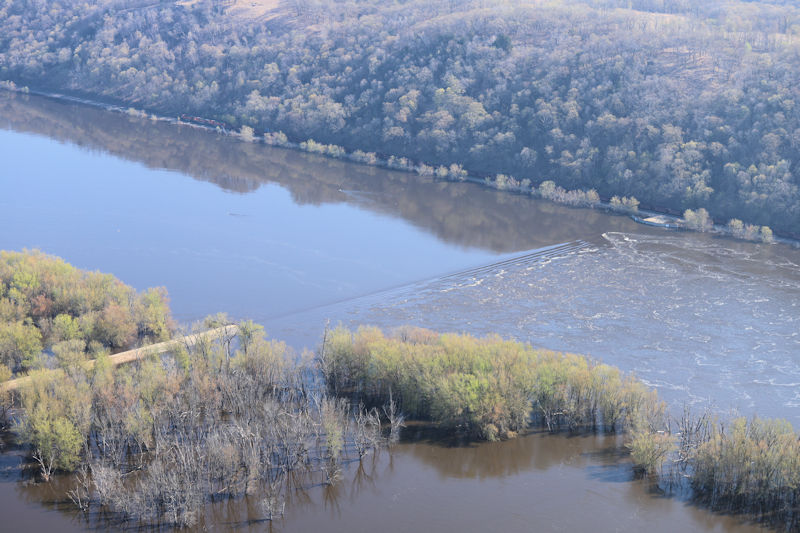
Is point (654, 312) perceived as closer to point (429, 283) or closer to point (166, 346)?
point (429, 283)

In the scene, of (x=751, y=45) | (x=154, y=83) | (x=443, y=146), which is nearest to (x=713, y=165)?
(x=751, y=45)

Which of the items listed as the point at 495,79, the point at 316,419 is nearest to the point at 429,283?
the point at 316,419

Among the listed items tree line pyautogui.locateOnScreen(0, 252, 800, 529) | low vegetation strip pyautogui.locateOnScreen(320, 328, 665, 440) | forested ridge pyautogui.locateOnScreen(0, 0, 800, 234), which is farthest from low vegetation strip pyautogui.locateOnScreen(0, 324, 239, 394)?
forested ridge pyautogui.locateOnScreen(0, 0, 800, 234)

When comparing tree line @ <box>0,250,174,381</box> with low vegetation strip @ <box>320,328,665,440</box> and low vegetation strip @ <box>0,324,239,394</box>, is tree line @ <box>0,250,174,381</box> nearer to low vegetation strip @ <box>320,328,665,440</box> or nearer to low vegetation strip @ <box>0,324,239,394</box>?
low vegetation strip @ <box>0,324,239,394</box>

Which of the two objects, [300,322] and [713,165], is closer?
[300,322]

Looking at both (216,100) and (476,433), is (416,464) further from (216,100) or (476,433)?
(216,100)
